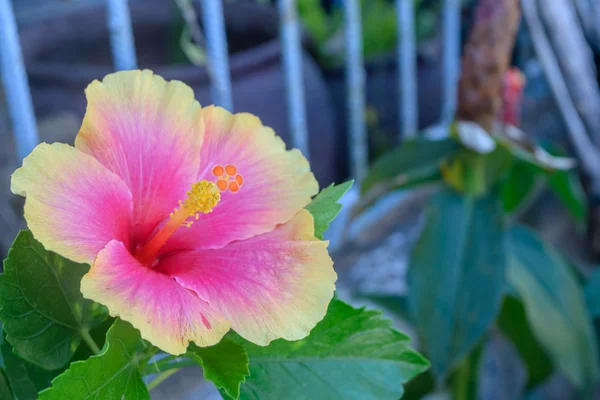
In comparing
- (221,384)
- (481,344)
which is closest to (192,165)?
(221,384)

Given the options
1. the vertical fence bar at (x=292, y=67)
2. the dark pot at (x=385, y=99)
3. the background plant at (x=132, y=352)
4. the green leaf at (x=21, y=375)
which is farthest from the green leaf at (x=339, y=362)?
the dark pot at (x=385, y=99)

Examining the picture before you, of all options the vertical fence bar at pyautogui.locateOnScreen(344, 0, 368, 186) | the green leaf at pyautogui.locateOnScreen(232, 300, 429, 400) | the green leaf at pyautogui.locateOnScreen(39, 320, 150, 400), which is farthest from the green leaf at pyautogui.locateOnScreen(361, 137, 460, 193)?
the green leaf at pyautogui.locateOnScreen(39, 320, 150, 400)

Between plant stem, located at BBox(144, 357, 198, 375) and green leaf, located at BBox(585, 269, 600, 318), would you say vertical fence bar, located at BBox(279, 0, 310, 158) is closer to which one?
green leaf, located at BBox(585, 269, 600, 318)

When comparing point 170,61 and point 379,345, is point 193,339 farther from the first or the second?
point 170,61

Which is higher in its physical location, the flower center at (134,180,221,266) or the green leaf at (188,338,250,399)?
the flower center at (134,180,221,266)

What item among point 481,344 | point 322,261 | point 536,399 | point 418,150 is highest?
point 322,261

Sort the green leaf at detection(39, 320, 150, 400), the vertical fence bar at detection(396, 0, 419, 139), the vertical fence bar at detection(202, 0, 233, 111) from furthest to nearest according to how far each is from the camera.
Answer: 1. the vertical fence bar at detection(396, 0, 419, 139)
2. the vertical fence bar at detection(202, 0, 233, 111)
3. the green leaf at detection(39, 320, 150, 400)

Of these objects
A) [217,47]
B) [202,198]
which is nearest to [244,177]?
[202,198]

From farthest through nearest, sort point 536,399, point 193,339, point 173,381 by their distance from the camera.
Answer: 1. point 536,399
2. point 173,381
3. point 193,339

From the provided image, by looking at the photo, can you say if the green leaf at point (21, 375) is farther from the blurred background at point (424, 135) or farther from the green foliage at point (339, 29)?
the green foliage at point (339, 29)
